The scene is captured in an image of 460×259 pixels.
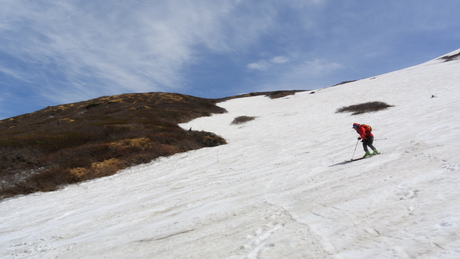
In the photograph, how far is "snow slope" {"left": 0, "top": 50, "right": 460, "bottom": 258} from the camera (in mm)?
4973

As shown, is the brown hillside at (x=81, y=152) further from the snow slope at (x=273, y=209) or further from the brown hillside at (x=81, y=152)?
the snow slope at (x=273, y=209)

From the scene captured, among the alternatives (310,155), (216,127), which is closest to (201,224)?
(310,155)

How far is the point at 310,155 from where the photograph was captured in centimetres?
1390

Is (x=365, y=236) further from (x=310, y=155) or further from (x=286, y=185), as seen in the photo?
(x=310, y=155)

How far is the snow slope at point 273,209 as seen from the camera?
16.3 feet

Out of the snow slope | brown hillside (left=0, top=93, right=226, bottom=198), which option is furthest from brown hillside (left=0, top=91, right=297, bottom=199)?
the snow slope

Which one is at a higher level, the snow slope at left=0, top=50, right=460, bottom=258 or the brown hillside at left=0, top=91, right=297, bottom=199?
the brown hillside at left=0, top=91, right=297, bottom=199

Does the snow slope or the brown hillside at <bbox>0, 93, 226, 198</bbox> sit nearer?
the snow slope

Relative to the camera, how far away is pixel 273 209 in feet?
23.5

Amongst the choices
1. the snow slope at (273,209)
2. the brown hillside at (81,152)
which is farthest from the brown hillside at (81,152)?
the snow slope at (273,209)

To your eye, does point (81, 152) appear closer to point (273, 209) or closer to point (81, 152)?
point (81, 152)

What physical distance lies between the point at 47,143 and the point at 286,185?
67.1 feet

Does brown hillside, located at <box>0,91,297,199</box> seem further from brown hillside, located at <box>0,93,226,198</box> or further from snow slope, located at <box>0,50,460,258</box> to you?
snow slope, located at <box>0,50,460,258</box>

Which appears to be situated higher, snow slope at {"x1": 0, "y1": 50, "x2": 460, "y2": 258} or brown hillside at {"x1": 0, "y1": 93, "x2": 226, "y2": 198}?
brown hillside at {"x1": 0, "y1": 93, "x2": 226, "y2": 198}
